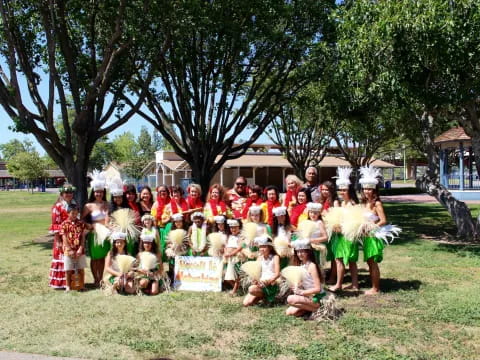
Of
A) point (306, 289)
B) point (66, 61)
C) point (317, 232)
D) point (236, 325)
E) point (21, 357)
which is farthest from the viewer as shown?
point (66, 61)

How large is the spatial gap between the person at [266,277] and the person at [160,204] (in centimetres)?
203

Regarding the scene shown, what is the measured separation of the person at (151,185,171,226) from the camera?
7530 millimetres

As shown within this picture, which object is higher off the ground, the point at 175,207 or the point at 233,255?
the point at 175,207


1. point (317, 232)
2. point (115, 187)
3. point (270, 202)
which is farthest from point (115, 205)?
point (317, 232)

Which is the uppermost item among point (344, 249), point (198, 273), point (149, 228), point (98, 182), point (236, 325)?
point (98, 182)

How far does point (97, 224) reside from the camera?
7137 millimetres

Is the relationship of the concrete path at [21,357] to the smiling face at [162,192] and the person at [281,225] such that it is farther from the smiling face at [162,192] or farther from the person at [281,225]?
the smiling face at [162,192]

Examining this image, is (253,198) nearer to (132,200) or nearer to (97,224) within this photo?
(132,200)

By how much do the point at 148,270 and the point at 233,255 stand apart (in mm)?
1242

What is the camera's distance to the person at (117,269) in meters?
6.73

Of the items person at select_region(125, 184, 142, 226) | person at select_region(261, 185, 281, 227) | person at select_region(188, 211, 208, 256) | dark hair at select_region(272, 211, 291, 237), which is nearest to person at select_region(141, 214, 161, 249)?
person at select_region(125, 184, 142, 226)

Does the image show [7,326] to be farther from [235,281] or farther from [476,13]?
[476,13]

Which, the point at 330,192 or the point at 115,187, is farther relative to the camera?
the point at 115,187

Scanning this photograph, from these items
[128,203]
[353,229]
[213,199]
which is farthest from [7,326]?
[353,229]
